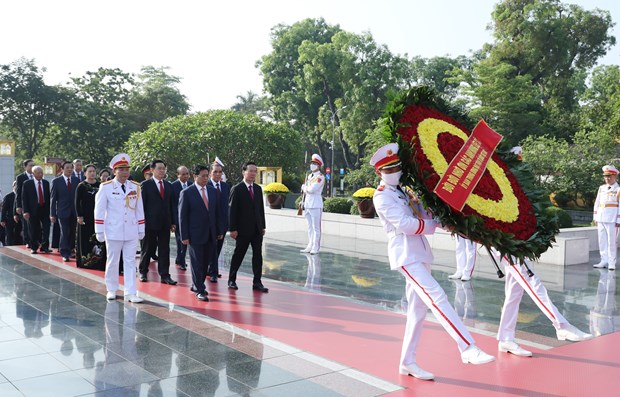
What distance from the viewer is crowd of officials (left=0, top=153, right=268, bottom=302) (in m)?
7.63

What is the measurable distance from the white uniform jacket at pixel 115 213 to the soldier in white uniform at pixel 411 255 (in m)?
4.05

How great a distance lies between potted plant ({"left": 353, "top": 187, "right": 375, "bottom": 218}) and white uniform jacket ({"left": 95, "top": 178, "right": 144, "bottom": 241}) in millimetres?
8713

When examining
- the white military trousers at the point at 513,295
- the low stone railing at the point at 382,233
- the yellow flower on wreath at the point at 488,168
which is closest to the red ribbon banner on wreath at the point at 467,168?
the yellow flower on wreath at the point at 488,168

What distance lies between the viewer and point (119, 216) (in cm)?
756

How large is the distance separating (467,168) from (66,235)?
8.96 meters

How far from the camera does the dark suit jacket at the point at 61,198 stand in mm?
11055

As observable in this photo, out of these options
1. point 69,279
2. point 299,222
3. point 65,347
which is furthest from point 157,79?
point 65,347

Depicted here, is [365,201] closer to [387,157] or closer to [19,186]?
[19,186]

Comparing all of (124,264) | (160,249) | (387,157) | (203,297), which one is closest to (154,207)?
(160,249)

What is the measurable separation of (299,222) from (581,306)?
10587 millimetres

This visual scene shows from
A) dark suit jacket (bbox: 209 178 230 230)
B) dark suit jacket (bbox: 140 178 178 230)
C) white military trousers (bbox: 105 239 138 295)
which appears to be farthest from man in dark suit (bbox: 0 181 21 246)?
white military trousers (bbox: 105 239 138 295)

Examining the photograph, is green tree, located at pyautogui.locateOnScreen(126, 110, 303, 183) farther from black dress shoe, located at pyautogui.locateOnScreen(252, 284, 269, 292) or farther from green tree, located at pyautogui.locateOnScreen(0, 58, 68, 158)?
black dress shoe, located at pyautogui.locateOnScreen(252, 284, 269, 292)

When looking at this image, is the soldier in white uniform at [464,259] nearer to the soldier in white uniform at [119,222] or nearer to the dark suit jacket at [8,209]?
the soldier in white uniform at [119,222]

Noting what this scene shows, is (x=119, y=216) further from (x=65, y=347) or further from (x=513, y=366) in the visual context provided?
(x=513, y=366)
